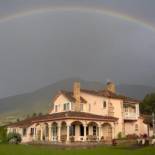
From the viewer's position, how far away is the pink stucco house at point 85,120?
5234cm

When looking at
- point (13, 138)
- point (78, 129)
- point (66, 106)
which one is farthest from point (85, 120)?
point (13, 138)

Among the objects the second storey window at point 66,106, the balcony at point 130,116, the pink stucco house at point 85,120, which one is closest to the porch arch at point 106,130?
the pink stucco house at point 85,120

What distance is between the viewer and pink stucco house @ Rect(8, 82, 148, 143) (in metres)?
52.3

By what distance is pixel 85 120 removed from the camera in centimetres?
5147

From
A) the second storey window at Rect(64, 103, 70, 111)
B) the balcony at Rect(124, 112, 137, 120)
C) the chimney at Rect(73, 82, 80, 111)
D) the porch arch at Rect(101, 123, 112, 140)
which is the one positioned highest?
the chimney at Rect(73, 82, 80, 111)

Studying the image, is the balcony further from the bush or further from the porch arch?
the bush

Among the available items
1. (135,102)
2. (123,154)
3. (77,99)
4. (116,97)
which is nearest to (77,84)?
(77,99)

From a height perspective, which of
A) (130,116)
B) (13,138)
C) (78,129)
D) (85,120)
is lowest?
(13,138)

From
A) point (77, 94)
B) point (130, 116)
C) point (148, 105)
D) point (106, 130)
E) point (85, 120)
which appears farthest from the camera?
point (148, 105)

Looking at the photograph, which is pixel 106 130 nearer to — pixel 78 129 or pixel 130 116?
pixel 78 129

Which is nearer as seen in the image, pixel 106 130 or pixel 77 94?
pixel 106 130

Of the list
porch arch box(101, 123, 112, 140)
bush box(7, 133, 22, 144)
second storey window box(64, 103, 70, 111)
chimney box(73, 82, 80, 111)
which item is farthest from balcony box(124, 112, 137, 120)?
bush box(7, 133, 22, 144)

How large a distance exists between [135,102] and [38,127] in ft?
55.2

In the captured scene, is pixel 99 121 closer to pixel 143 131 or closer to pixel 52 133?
pixel 52 133
